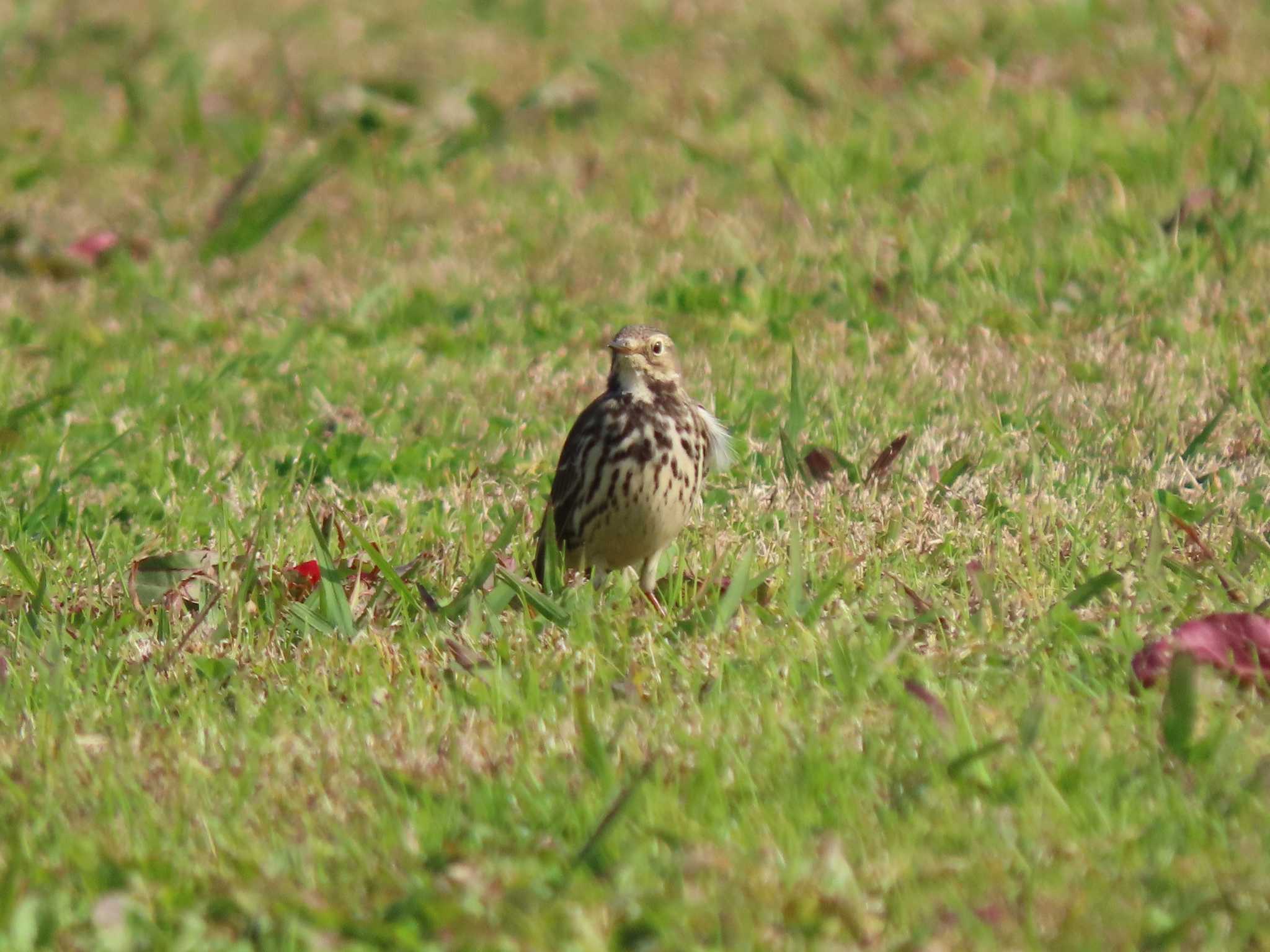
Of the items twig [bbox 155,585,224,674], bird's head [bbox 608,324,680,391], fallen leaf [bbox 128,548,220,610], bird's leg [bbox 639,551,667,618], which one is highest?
bird's head [bbox 608,324,680,391]

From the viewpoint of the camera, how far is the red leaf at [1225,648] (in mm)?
4238

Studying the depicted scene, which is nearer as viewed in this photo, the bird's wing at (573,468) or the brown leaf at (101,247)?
the bird's wing at (573,468)

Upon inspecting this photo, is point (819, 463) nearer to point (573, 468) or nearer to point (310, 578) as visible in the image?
point (573, 468)

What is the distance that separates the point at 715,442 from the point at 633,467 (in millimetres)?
445

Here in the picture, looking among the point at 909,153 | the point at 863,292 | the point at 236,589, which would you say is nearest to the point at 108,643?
the point at 236,589

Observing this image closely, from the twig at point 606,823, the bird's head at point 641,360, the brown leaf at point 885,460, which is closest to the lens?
the twig at point 606,823

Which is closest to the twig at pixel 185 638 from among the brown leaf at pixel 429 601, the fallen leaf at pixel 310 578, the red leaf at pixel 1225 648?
the fallen leaf at pixel 310 578

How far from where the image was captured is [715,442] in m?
5.98

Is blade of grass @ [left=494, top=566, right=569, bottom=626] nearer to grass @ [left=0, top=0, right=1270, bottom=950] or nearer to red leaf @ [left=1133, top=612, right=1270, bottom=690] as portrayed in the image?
grass @ [left=0, top=0, right=1270, bottom=950]

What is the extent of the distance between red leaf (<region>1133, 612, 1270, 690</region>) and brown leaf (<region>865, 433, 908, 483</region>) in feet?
6.14

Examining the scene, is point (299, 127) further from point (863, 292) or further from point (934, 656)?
point (934, 656)

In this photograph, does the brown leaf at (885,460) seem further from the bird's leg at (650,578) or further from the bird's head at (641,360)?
the bird's leg at (650,578)

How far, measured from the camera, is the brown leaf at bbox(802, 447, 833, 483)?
20.5 feet

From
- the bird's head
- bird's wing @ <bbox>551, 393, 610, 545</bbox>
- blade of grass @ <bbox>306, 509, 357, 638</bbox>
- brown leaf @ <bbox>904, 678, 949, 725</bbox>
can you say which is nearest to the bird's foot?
bird's wing @ <bbox>551, 393, 610, 545</bbox>
